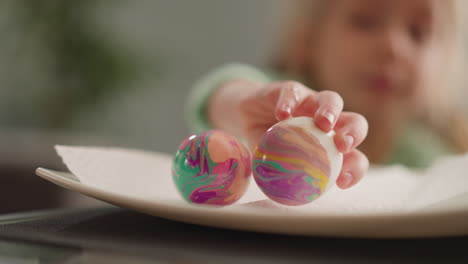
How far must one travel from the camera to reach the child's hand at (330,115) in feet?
1.28

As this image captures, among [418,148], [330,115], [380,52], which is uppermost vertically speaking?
[380,52]

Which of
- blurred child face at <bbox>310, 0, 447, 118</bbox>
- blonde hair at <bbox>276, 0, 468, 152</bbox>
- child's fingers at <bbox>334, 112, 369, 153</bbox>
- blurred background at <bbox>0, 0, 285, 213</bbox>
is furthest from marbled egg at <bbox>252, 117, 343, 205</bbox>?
blurred background at <bbox>0, 0, 285, 213</bbox>

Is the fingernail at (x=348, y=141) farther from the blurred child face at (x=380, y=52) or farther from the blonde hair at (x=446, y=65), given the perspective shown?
the blonde hair at (x=446, y=65)

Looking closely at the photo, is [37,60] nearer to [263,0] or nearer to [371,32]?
[263,0]

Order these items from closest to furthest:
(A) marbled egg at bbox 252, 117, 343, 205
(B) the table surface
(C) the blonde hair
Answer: (B) the table surface → (A) marbled egg at bbox 252, 117, 343, 205 → (C) the blonde hair

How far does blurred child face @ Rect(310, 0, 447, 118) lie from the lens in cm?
114

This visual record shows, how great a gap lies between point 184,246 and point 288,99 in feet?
0.63

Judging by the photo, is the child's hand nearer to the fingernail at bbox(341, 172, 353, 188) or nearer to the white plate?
the fingernail at bbox(341, 172, 353, 188)

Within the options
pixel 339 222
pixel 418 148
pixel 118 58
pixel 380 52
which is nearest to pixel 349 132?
pixel 339 222

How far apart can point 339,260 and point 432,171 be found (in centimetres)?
35

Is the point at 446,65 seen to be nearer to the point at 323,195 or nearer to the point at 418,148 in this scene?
the point at 418,148

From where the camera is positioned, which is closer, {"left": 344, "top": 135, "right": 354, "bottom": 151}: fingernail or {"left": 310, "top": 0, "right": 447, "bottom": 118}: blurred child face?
{"left": 344, "top": 135, "right": 354, "bottom": 151}: fingernail

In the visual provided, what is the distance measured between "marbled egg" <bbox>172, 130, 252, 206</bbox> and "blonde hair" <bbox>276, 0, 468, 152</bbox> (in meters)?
1.12

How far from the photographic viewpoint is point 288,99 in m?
0.44
